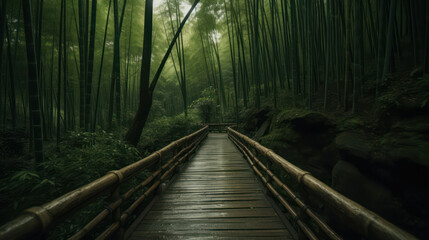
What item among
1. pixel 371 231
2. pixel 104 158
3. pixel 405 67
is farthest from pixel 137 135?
pixel 405 67

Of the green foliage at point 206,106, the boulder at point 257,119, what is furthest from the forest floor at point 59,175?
the green foliage at point 206,106

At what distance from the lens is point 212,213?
1.77m

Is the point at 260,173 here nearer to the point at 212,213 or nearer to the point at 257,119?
the point at 212,213

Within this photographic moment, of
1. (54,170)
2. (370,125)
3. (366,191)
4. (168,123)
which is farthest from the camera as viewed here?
(168,123)

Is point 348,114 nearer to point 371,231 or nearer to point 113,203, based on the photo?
point 371,231

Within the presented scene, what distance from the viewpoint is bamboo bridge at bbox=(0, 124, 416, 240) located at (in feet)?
2.44

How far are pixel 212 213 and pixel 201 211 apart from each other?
124 mm

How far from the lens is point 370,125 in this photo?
2801mm

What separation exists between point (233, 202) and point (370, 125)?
2.52 m

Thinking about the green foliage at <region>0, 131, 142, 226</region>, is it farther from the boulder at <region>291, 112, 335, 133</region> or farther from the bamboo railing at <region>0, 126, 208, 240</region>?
the boulder at <region>291, 112, 335, 133</region>

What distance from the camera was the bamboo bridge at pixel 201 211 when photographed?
2.44 feet

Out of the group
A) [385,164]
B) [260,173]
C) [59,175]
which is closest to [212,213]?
[260,173]

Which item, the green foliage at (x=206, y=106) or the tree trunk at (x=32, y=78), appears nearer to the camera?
the tree trunk at (x=32, y=78)

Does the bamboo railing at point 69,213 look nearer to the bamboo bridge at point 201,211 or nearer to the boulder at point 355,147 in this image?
the bamboo bridge at point 201,211
